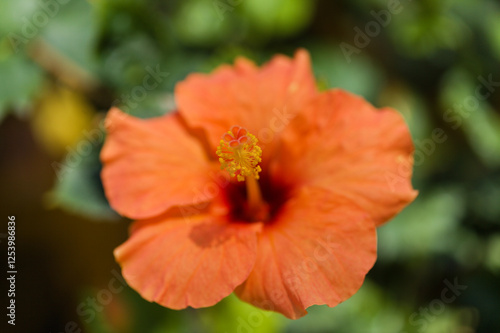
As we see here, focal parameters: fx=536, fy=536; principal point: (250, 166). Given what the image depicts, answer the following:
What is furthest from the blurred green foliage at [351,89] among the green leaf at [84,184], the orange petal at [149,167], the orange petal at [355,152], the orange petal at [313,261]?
the orange petal at [313,261]

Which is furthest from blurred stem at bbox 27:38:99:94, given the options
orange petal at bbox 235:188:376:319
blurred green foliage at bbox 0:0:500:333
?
orange petal at bbox 235:188:376:319

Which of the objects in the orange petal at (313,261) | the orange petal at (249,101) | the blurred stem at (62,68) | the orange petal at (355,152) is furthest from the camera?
the blurred stem at (62,68)

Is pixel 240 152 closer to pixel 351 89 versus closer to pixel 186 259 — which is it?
pixel 186 259

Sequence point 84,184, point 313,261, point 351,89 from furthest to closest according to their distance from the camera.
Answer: point 351,89 < point 84,184 < point 313,261

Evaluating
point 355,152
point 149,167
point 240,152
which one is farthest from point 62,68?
point 355,152

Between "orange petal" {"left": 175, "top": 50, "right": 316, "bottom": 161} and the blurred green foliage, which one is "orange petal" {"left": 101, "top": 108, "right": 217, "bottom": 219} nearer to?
"orange petal" {"left": 175, "top": 50, "right": 316, "bottom": 161}

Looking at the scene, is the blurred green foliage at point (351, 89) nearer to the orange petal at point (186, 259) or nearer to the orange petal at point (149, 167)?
the orange petal at point (149, 167)
